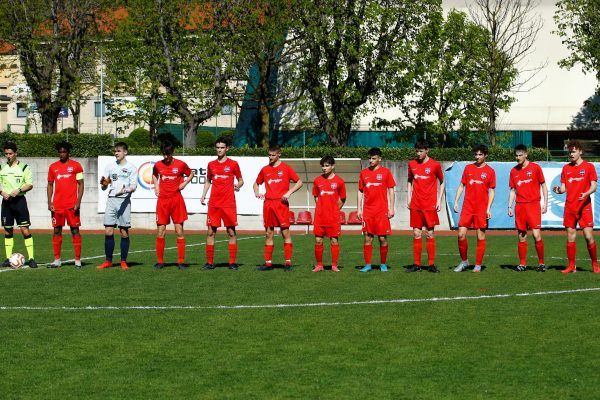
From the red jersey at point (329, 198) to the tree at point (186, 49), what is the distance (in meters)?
25.9

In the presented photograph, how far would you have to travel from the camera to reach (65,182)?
1891 centimetres

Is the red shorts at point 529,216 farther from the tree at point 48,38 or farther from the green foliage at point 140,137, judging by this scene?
the green foliage at point 140,137

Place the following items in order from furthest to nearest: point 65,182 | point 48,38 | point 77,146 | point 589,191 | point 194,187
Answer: point 48,38 → point 77,146 → point 194,187 → point 65,182 → point 589,191

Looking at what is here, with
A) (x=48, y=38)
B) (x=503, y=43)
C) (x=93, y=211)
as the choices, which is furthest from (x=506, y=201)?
(x=48, y=38)

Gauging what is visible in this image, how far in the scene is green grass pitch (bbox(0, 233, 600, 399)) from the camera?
29.1 ft

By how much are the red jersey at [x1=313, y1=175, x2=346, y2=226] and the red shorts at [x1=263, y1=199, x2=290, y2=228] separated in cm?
53

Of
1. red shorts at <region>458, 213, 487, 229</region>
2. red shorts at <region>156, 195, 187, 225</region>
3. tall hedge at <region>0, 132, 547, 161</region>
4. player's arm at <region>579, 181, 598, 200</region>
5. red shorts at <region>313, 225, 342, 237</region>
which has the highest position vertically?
tall hedge at <region>0, 132, 547, 161</region>

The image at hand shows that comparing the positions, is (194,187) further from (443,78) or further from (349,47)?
(443,78)

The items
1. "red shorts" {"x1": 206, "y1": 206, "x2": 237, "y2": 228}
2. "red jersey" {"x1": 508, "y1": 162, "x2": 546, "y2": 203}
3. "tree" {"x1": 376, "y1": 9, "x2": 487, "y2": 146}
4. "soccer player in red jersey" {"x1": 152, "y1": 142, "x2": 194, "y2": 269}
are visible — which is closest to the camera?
"red jersey" {"x1": 508, "y1": 162, "x2": 546, "y2": 203}

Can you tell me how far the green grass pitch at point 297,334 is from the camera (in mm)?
8883

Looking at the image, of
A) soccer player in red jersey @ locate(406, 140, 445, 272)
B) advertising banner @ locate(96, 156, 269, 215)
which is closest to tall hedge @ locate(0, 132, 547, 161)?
advertising banner @ locate(96, 156, 269, 215)

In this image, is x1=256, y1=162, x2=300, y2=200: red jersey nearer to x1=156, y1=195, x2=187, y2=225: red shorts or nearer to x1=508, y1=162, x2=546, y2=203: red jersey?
x1=156, y1=195, x2=187, y2=225: red shorts

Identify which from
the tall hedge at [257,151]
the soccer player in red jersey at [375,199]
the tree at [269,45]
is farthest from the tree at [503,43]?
the soccer player in red jersey at [375,199]

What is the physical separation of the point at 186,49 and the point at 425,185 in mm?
27473
